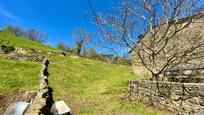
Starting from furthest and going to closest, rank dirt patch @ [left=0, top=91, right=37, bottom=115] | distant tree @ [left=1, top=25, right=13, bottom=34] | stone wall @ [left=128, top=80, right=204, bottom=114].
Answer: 1. distant tree @ [left=1, top=25, right=13, bottom=34]
2. dirt patch @ [left=0, top=91, right=37, bottom=115]
3. stone wall @ [left=128, top=80, right=204, bottom=114]

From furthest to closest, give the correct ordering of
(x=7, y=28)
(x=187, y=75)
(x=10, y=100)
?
(x=7, y=28)
(x=187, y=75)
(x=10, y=100)

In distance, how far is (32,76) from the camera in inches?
566

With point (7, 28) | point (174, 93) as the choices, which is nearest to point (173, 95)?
point (174, 93)

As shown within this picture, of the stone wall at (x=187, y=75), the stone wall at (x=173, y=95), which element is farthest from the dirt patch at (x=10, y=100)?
the stone wall at (x=187, y=75)

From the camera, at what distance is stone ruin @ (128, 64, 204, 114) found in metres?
7.25

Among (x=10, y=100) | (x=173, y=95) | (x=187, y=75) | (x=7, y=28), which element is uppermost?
(x=7, y=28)

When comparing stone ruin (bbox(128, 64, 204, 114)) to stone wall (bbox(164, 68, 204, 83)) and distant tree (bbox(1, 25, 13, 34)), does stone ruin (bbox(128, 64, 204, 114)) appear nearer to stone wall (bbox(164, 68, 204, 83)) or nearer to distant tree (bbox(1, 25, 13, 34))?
stone wall (bbox(164, 68, 204, 83))

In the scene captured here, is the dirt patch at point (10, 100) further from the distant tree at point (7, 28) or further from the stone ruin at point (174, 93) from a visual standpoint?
the distant tree at point (7, 28)

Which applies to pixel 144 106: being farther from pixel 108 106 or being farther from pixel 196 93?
pixel 196 93

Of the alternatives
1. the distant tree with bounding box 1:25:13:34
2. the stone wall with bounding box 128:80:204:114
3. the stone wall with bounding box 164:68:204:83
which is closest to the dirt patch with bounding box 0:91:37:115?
the stone wall with bounding box 128:80:204:114

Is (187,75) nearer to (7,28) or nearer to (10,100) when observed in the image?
(10,100)

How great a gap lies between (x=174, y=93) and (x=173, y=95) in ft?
0.33

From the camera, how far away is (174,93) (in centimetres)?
829

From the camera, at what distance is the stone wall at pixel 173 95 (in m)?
7.20
